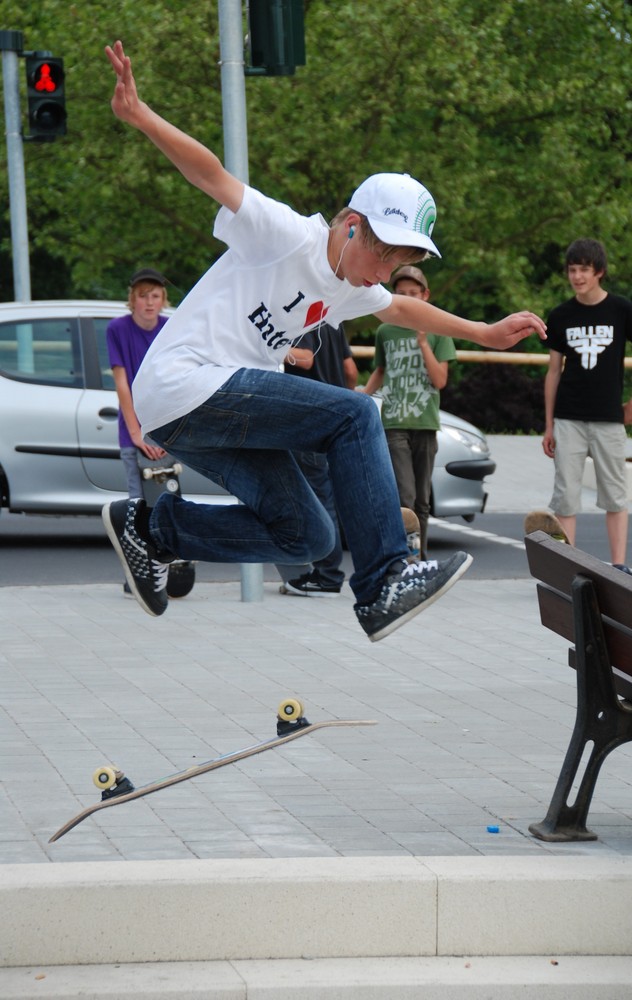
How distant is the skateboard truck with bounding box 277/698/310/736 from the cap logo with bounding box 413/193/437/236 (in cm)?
155

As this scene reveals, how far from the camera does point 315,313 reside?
16.0 ft

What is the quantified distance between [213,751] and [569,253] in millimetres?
4697

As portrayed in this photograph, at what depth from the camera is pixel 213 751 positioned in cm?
605

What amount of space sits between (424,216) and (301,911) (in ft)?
6.64

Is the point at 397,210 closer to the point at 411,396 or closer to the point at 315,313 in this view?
the point at 315,313

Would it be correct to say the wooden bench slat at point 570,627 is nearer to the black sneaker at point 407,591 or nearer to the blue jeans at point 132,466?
the black sneaker at point 407,591

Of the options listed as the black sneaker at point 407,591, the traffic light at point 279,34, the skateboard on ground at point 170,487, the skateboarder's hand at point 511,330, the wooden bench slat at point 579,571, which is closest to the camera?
the wooden bench slat at point 579,571

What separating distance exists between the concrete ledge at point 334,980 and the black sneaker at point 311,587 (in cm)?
620

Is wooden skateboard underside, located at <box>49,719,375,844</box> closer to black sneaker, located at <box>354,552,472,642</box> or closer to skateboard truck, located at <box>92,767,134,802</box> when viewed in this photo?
skateboard truck, located at <box>92,767,134,802</box>

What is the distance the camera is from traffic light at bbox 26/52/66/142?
16.9m

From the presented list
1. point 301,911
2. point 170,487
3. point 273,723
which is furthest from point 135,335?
point 301,911

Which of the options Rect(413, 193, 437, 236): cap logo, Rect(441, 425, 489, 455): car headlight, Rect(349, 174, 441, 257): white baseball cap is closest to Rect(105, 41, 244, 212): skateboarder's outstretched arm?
Rect(349, 174, 441, 257): white baseball cap

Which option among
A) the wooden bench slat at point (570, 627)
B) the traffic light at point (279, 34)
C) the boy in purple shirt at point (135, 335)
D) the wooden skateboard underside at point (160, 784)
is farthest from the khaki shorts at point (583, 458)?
the wooden skateboard underside at point (160, 784)

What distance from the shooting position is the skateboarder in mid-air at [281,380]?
471 centimetres
